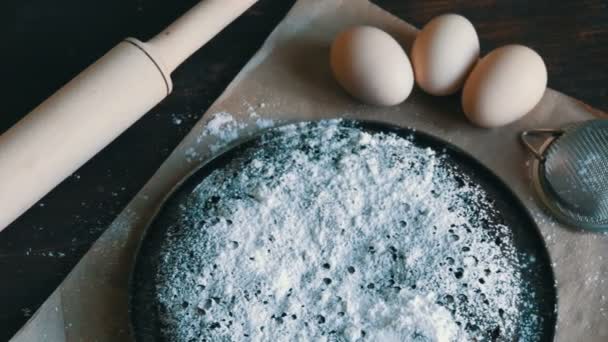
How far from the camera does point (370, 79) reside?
1.21m

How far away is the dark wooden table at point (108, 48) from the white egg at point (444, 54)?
15cm

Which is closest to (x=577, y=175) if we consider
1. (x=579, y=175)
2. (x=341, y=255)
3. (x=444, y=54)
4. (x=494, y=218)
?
(x=579, y=175)

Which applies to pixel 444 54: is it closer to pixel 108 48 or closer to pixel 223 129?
pixel 223 129

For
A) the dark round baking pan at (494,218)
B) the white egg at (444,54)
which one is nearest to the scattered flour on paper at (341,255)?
the dark round baking pan at (494,218)

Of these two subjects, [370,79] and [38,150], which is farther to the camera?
[370,79]

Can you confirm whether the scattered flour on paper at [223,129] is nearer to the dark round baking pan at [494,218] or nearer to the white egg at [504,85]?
the dark round baking pan at [494,218]

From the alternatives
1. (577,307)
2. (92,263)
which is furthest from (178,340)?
(577,307)

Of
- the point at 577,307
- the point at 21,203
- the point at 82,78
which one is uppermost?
the point at 82,78

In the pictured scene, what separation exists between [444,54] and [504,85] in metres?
0.11

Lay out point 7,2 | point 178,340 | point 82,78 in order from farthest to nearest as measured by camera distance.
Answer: point 7,2 < point 82,78 < point 178,340

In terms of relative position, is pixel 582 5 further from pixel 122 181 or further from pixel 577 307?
pixel 122 181

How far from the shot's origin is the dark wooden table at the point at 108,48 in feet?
3.89

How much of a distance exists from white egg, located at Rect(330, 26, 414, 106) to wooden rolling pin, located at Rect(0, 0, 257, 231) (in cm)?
23

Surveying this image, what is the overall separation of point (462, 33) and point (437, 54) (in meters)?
0.05
